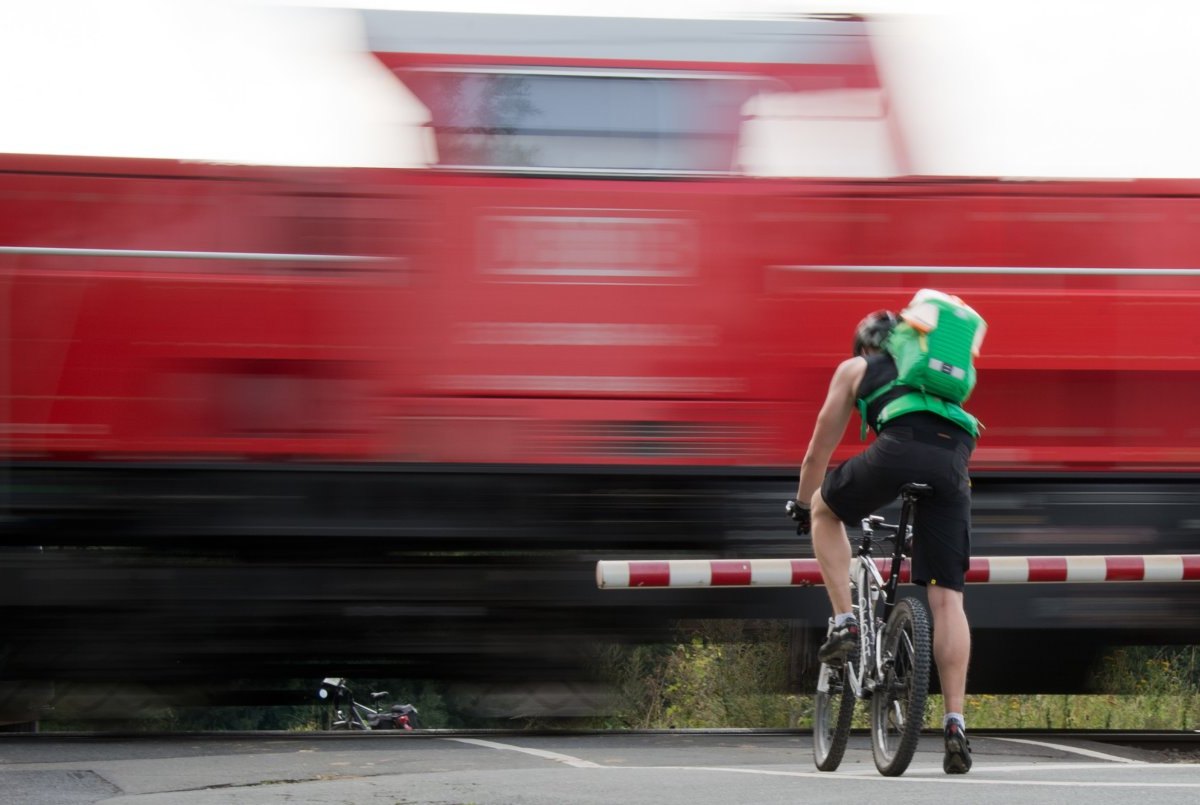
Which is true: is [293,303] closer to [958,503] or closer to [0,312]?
[0,312]

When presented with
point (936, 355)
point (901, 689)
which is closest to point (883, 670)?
point (901, 689)

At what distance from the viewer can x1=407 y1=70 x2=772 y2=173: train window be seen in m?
7.18

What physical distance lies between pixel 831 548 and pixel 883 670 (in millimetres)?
421

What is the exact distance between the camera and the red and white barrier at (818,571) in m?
6.75

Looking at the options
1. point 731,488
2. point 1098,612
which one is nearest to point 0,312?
point 731,488

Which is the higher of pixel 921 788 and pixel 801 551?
pixel 801 551

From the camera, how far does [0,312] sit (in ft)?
22.7

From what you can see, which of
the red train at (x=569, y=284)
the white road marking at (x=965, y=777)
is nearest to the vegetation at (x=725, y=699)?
the red train at (x=569, y=284)

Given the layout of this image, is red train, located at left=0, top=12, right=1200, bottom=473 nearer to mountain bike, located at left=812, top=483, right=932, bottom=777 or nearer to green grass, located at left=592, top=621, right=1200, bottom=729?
green grass, located at left=592, top=621, right=1200, bottom=729

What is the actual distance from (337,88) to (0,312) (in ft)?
5.46

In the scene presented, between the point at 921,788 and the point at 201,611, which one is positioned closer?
the point at 921,788

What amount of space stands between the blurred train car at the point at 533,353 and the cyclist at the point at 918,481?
1.71m

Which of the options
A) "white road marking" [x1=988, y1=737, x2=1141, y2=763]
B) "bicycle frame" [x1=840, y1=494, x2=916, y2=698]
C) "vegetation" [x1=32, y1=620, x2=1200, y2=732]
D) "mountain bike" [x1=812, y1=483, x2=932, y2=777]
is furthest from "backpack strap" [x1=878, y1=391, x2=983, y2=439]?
"vegetation" [x1=32, y1=620, x2=1200, y2=732]

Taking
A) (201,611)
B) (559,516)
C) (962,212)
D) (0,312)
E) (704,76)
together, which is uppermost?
(704,76)
